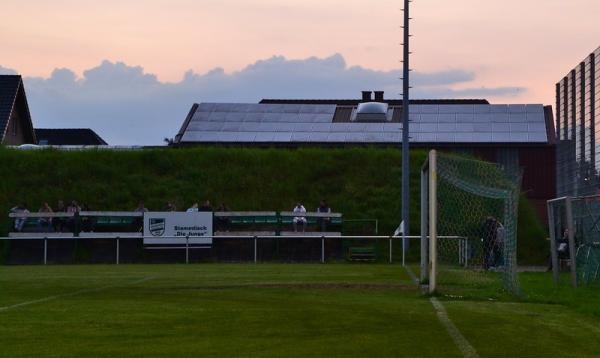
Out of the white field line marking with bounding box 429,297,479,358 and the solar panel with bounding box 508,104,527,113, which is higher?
the solar panel with bounding box 508,104,527,113

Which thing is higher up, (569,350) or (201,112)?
(201,112)

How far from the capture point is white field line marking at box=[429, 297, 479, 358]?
972 cm

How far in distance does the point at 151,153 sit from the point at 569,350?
143ft

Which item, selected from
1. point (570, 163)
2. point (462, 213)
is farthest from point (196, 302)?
point (570, 163)

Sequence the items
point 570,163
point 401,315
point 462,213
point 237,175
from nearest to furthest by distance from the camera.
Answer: point 401,315
point 462,213
point 570,163
point 237,175

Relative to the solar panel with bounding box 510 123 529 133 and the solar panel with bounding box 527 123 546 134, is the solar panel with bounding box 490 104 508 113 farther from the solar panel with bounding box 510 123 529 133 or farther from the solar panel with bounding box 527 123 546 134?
the solar panel with bounding box 527 123 546 134

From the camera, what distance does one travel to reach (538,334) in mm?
11500

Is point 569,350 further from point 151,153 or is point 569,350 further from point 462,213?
point 151,153

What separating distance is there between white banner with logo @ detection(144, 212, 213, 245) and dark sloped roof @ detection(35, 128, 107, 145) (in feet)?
205

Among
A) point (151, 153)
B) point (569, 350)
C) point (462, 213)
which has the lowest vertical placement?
point (569, 350)

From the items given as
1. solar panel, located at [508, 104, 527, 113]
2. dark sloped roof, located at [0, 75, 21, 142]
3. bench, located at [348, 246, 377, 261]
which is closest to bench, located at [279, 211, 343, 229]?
bench, located at [348, 246, 377, 261]

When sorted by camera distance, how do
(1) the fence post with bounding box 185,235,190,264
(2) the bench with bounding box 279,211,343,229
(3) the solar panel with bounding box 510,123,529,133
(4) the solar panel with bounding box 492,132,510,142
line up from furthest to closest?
(3) the solar panel with bounding box 510,123,529,133 → (4) the solar panel with bounding box 492,132,510,142 → (2) the bench with bounding box 279,211,343,229 → (1) the fence post with bounding box 185,235,190,264

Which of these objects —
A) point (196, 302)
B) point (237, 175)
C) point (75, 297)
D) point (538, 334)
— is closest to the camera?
point (538, 334)

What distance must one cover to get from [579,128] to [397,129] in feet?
97.9
